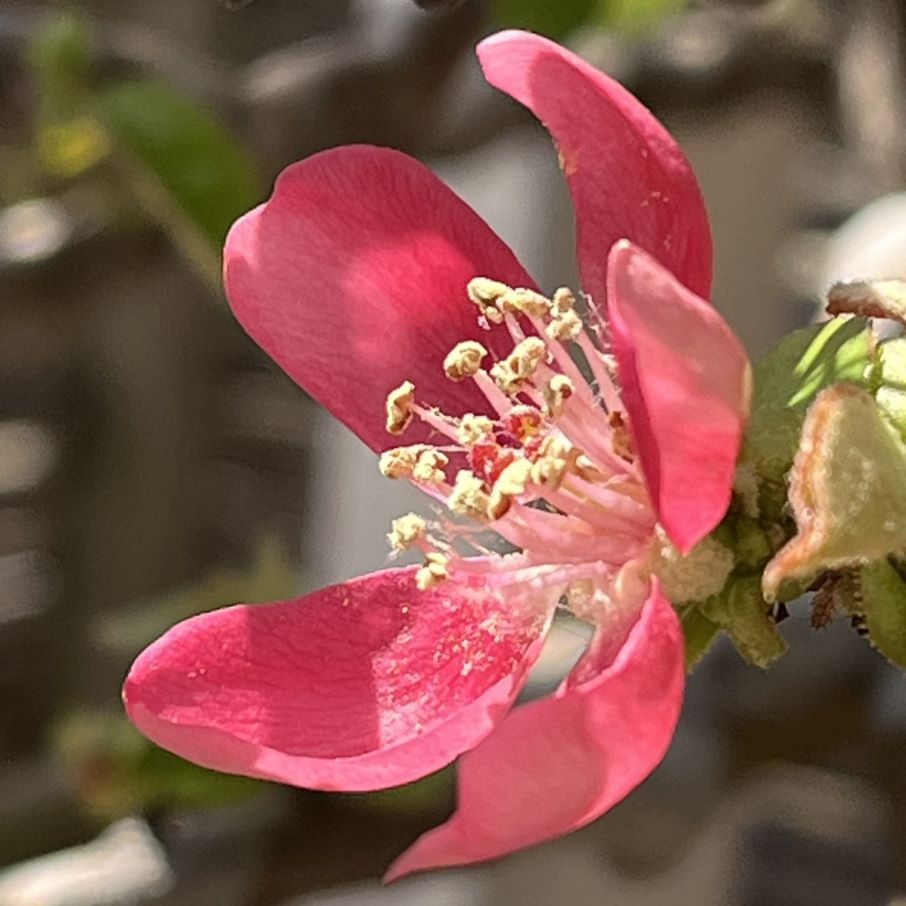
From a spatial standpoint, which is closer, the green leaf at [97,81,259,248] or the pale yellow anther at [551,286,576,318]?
the pale yellow anther at [551,286,576,318]

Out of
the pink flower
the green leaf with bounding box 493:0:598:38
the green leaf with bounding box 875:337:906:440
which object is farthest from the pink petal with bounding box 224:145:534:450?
the green leaf with bounding box 493:0:598:38

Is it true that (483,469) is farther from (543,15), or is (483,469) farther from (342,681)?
(543,15)

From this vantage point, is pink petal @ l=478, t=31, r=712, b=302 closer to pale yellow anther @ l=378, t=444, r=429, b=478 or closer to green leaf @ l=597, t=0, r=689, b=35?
pale yellow anther @ l=378, t=444, r=429, b=478

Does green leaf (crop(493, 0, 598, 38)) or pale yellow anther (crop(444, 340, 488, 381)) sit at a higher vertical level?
green leaf (crop(493, 0, 598, 38))

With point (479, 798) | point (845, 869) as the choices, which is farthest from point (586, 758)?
point (845, 869)

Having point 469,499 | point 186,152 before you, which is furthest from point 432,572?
A: point 186,152

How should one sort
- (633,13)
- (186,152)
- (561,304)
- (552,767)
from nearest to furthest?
(552,767) < (561,304) < (186,152) < (633,13)

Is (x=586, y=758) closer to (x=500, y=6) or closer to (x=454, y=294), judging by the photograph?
(x=454, y=294)
